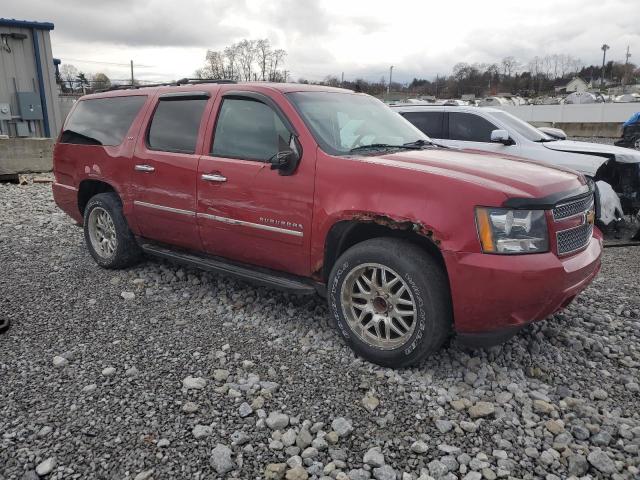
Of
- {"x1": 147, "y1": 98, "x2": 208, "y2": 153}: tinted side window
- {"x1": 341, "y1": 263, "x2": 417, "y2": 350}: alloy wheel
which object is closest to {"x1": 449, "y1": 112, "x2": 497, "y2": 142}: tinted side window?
{"x1": 147, "y1": 98, "x2": 208, "y2": 153}: tinted side window

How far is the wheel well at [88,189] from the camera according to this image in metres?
5.32

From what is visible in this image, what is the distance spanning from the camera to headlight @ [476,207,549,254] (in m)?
2.84

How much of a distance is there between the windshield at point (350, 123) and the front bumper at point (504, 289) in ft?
4.10

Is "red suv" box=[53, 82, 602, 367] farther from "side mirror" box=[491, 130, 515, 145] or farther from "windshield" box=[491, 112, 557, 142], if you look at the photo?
"windshield" box=[491, 112, 557, 142]

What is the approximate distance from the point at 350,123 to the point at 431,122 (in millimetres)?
4800

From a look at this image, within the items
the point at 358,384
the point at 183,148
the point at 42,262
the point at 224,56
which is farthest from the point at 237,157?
the point at 224,56

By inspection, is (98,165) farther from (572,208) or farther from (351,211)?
(572,208)

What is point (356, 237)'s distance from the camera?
3.53 m

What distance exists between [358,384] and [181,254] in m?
2.21

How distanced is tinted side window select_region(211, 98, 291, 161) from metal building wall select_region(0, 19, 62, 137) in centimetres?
1417

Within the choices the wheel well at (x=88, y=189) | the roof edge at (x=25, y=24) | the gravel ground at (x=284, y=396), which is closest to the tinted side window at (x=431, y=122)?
the gravel ground at (x=284, y=396)

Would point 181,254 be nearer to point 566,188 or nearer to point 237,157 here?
point 237,157

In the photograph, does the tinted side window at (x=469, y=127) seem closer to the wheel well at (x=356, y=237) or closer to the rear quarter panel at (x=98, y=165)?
the rear quarter panel at (x=98, y=165)

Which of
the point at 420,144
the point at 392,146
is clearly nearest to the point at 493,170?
the point at 392,146
